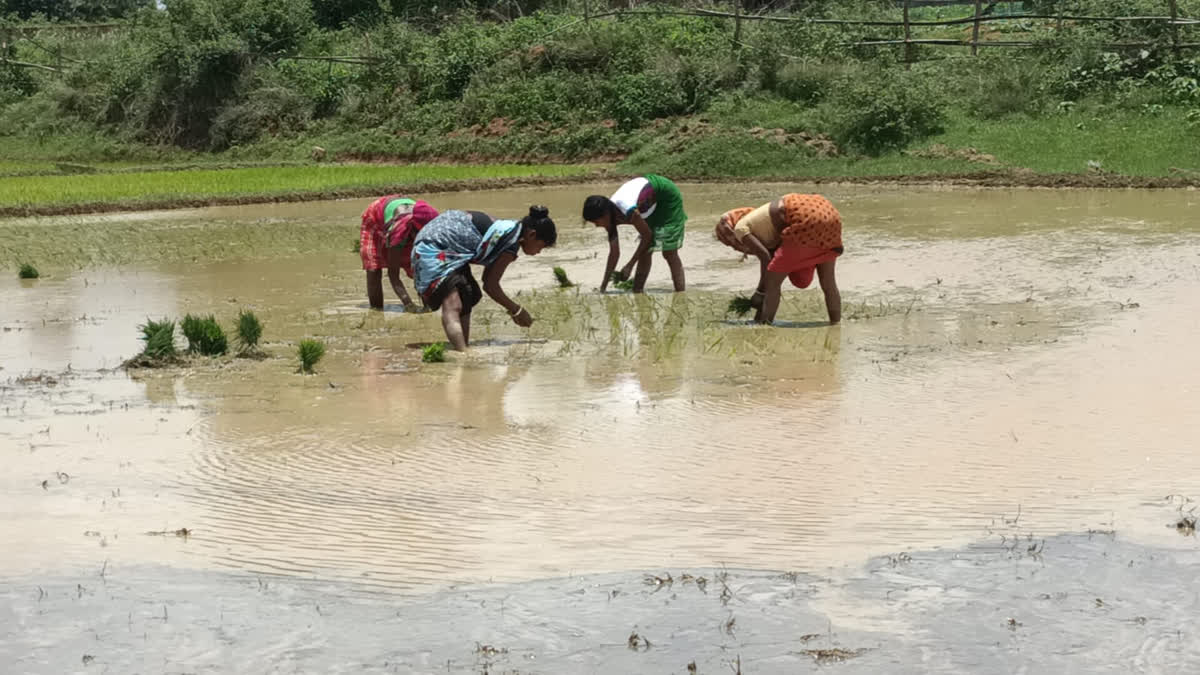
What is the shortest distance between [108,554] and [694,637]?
2276mm

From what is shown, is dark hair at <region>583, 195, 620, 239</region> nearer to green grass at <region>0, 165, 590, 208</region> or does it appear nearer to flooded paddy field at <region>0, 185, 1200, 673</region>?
flooded paddy field at <region>0, 185, 1200, 673</region>

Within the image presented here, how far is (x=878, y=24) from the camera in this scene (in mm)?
27125

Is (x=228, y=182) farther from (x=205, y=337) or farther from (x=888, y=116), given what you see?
(x=205, y=337)

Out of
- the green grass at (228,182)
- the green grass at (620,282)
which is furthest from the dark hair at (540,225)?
the green grass at (228,182)

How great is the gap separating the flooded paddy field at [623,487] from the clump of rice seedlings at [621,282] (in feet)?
1.58

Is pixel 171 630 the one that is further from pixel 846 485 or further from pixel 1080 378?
pixel 1080 378

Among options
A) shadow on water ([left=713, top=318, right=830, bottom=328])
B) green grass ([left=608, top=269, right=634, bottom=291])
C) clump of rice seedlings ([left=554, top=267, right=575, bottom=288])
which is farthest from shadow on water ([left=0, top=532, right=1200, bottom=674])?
clump of rice seedlings ([left=554, top=267, right=575, bottom=288])

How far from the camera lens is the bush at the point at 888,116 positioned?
2269 cm

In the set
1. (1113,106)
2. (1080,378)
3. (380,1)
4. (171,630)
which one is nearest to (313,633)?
(171,630)

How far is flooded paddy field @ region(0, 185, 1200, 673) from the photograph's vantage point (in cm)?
447

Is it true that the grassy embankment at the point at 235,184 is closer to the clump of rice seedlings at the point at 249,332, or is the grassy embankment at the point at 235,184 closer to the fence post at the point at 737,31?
the fence post at the point at 737,31

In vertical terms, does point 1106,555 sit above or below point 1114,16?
below

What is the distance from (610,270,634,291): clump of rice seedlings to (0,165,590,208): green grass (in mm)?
9845

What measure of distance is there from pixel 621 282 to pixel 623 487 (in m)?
6.22
